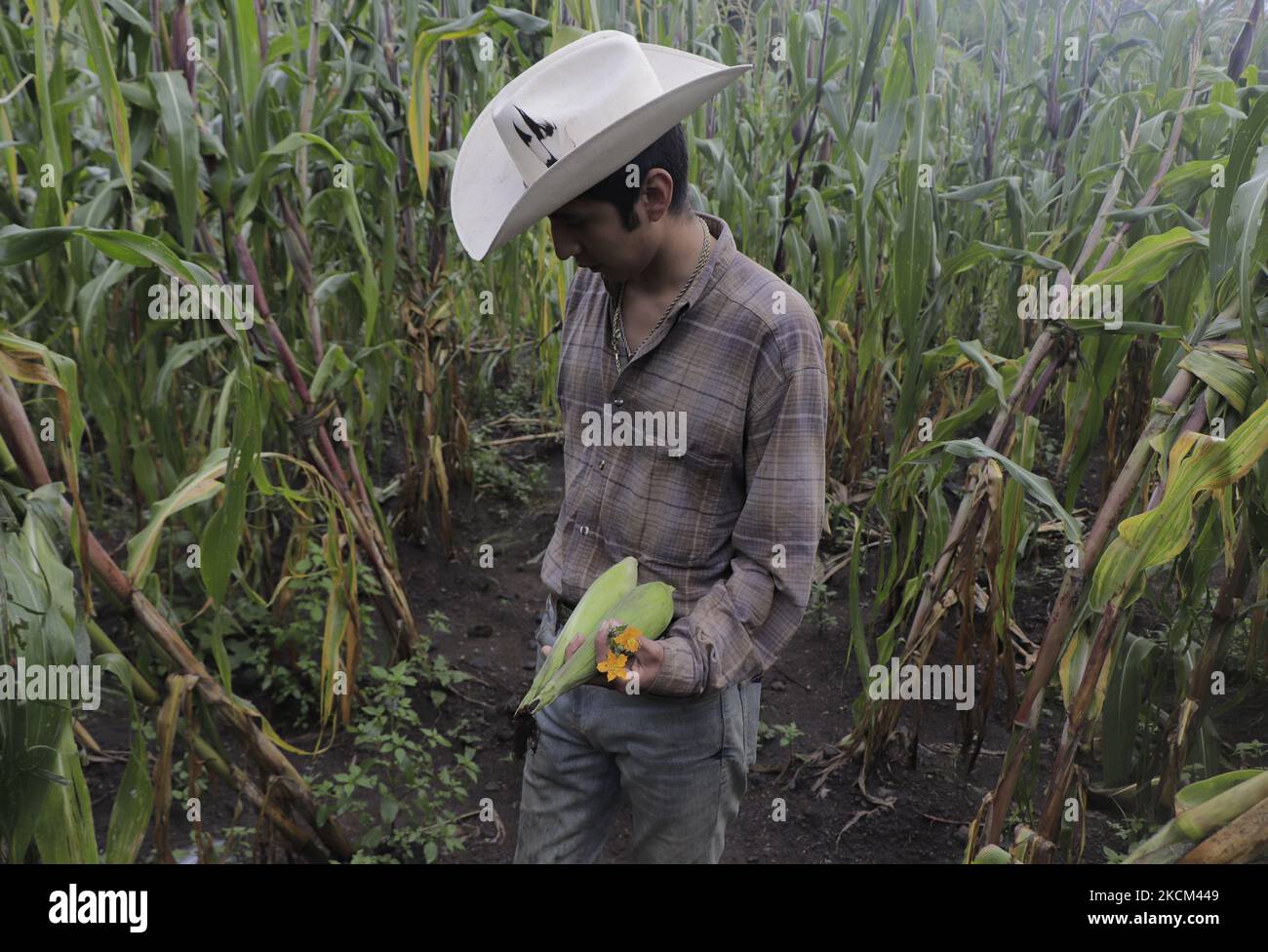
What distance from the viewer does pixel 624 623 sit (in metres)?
1.11

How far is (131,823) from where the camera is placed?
1245mm

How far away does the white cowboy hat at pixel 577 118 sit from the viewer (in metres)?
1.09

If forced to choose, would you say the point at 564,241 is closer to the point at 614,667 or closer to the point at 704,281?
the point at 704,281

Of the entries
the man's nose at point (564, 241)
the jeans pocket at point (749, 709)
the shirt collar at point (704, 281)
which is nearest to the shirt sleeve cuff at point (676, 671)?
the jeans pocket at point (749, 709)

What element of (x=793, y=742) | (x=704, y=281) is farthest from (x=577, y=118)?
(x=793, y=742)

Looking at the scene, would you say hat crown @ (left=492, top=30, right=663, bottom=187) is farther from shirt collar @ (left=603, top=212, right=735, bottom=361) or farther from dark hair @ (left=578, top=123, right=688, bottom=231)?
shirt collar @ (left=603, top=212, right=735, bottom=361)

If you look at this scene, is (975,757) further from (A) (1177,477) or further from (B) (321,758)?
(B) (321,758)

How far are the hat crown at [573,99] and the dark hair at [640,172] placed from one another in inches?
2.1

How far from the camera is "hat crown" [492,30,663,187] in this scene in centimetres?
114

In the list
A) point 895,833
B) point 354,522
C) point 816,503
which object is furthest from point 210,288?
point 895,833

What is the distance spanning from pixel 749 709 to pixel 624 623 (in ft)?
1.31

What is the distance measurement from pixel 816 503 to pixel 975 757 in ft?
4.10

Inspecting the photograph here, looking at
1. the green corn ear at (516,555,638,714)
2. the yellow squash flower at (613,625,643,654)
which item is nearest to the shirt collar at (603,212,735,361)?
the green corn ear at (516,555,638,714)

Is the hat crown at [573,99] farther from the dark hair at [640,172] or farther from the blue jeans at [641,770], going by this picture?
the blue jeans at [641,770]
